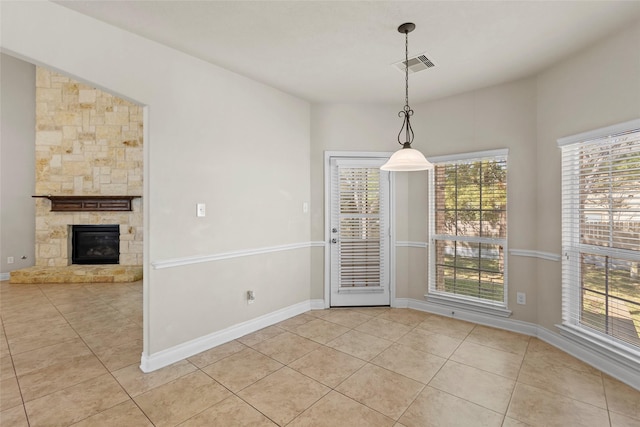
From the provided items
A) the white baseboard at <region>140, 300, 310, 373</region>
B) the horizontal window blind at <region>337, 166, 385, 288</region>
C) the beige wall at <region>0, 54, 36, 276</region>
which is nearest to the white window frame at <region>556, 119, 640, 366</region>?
the horizontal window blind at <region>337, 166, 385, 288</region>

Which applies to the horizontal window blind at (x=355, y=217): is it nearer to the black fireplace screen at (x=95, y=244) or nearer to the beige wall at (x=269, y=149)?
the beige wall at (x=269, y=149)

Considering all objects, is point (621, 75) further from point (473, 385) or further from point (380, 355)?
point (380, 355)

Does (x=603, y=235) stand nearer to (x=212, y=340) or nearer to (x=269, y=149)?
(x=269, y=149)

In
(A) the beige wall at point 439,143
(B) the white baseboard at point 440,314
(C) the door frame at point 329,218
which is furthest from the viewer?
(C) the door frame at point 329,218

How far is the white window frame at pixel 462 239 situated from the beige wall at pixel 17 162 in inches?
289

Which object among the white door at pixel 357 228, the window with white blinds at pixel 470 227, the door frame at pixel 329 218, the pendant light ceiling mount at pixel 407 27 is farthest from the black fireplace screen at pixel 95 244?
the pendant light ceiling mount at pixel 407 27

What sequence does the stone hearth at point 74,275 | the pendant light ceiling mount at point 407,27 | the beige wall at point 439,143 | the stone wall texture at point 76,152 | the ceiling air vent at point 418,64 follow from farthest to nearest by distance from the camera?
the stone wall texture at point 76,152 < the stone hearth at point 74,275 < the beige wall at point 439,143 < the ceiling air vent at point 418,64 < the pendant light ceiling mount at point 407,27

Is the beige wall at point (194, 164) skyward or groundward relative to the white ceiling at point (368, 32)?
groundward

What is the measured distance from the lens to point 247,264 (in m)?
3.31

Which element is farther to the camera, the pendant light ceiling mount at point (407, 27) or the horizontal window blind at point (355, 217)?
the horizontal window blind at point (355, 217)

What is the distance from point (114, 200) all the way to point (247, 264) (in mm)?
4206

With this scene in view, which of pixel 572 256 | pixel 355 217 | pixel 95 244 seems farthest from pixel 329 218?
pixel 95 244

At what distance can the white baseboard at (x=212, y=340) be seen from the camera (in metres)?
2.54

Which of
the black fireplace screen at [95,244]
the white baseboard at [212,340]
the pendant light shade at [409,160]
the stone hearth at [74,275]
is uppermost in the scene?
the pendant light shade at [409,160]
